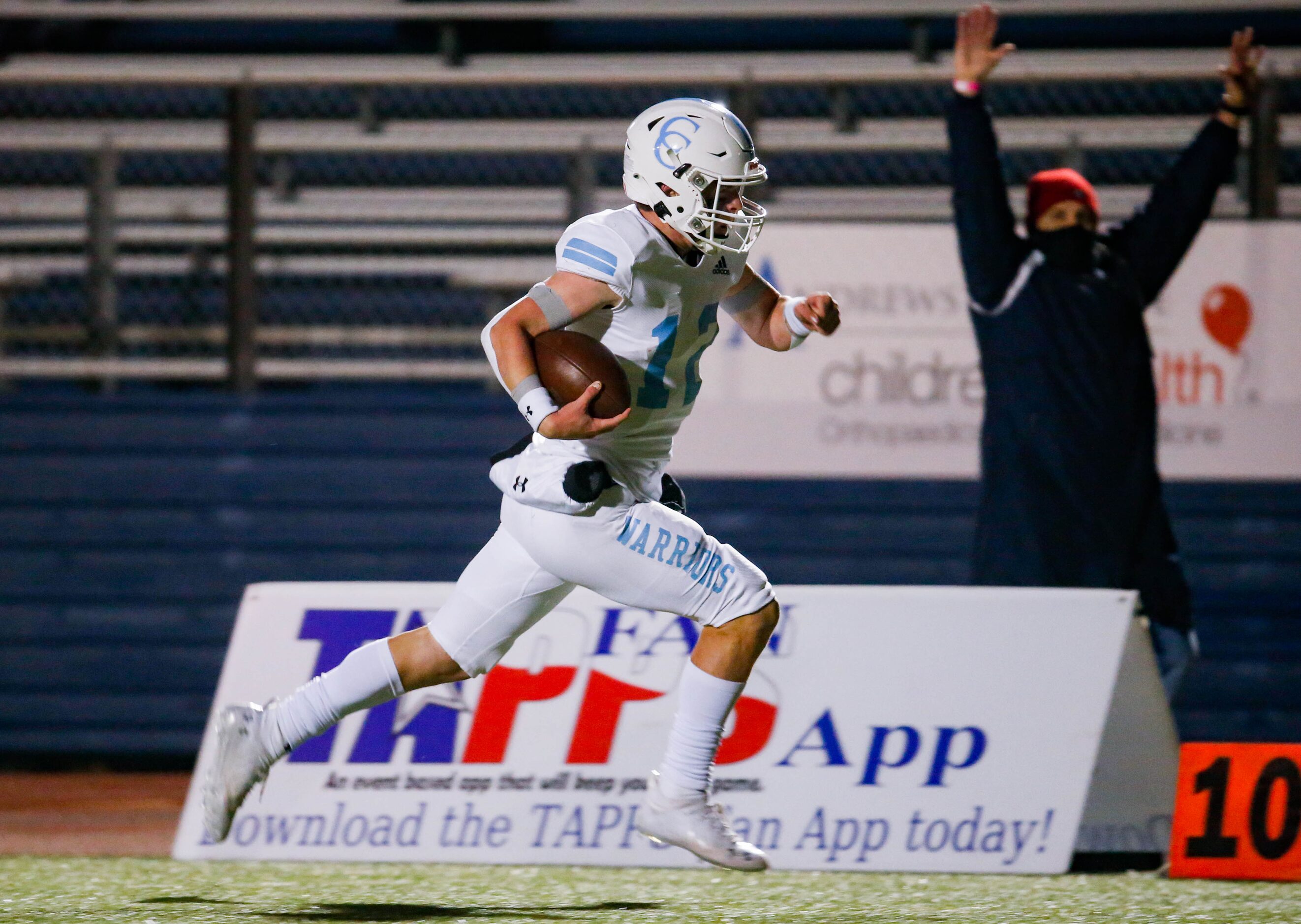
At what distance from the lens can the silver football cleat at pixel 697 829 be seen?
327 cm

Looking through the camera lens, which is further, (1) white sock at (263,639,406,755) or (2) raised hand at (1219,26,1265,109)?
(2) raised hand at (1219,26,1265,109)

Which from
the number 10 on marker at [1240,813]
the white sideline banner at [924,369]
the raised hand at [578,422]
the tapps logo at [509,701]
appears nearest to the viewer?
the raised hand at [578,422]

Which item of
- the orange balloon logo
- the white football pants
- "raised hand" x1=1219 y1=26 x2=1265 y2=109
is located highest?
the orange balloon logo

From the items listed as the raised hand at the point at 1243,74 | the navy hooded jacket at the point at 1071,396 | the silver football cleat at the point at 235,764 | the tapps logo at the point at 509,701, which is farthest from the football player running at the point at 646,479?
the raised hand at the point at 1243,74

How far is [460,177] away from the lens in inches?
319

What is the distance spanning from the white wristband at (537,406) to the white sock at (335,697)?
677mm

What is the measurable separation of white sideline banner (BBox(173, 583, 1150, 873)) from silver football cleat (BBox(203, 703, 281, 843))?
0.43m

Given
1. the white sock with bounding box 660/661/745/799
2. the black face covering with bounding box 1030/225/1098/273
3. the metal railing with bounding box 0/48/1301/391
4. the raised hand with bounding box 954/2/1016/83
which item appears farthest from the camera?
the metal railing with bounding box 0/48/1301/391

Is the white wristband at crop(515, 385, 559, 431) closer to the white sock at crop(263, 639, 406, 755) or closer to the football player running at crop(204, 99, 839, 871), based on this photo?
the football player running at crop(204, 99, 839, 871)

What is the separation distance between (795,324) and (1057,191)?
54.3 inches

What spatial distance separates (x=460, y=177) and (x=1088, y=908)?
5.43 meters

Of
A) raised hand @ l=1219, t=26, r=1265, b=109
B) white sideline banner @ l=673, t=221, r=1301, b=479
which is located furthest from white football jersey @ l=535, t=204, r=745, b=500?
white sideline banner @ l=673, t=221, r=1301, b=479

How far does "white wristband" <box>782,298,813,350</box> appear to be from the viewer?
3.58 meters

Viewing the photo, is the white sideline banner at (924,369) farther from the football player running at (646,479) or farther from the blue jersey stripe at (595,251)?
the blue jersey stripe at (595,251)
